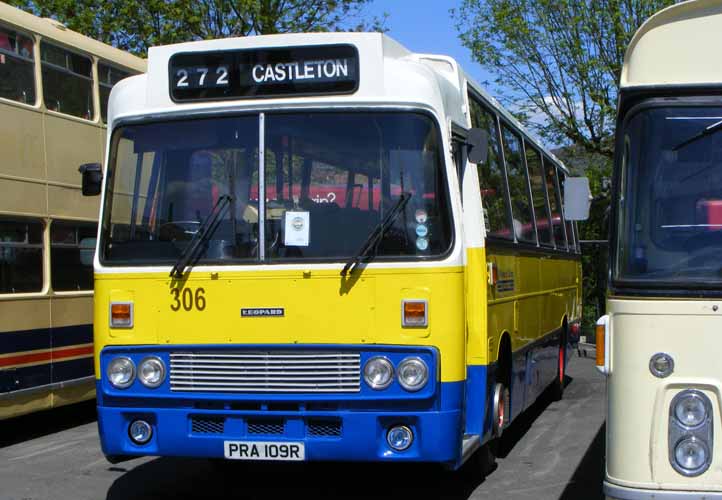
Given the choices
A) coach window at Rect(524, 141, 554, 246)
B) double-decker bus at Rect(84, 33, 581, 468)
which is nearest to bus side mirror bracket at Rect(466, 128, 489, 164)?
double-decker bus at Rect(84, 33, 581, 468)

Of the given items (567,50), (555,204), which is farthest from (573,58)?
(555,204)

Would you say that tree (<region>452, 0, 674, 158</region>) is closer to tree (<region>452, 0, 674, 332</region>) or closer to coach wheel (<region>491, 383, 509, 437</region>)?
tree (<region>452, 0, 674, 332</region>)

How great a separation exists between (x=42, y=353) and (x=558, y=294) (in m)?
5.98

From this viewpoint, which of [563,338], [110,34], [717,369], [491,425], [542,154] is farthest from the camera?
[110,34]

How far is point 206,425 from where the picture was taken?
6.82 m

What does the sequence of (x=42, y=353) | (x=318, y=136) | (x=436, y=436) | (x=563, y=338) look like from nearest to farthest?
(x=436, y=436) < (x=318, y=136) < (x=42, y=353) < (x=563, y=338)

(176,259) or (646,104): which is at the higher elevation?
(646,104)

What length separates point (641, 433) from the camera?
4.96 m

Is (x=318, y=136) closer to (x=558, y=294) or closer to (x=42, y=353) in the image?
(x=42, y=353)

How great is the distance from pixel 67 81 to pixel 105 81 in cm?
96

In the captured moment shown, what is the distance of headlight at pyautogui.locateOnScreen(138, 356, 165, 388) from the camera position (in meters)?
6.87

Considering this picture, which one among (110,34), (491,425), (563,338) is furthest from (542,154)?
(110,34)

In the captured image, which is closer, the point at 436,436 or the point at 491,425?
the point at 436,436

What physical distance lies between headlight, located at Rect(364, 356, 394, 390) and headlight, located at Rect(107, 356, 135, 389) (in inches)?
63.7
